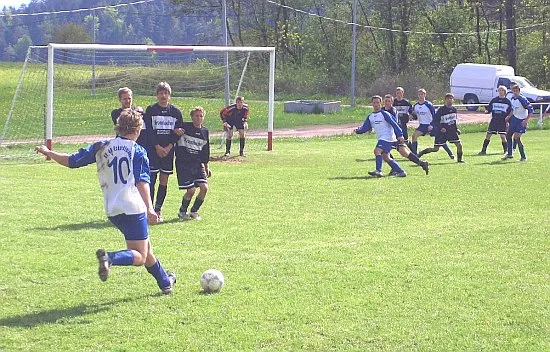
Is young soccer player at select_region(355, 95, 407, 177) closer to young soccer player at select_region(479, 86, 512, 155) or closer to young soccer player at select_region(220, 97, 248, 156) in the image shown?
young soccer player at select_region(220, 97, 248, 156)

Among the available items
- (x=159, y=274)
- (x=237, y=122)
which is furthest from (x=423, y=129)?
(x=159, y=274)

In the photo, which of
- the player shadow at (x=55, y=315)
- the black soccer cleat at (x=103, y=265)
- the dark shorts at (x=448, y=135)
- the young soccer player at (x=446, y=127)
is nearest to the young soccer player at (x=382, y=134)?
the young soccer player at (x=446, y=127)

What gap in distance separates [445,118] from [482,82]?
1058 inches

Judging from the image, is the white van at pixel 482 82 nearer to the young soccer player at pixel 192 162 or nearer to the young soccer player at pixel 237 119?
the young soccer player at pixel 237 119

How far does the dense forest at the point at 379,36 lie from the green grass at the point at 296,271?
134 feet

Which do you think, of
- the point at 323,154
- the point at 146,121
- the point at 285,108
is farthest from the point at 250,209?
the point at 285,108

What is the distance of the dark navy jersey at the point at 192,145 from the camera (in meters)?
13.0

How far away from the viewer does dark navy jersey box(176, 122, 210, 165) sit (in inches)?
512

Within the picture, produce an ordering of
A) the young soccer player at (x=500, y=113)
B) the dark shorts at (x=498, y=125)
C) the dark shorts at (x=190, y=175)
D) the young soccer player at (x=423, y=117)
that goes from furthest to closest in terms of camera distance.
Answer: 1. the dark shorts at (x=498, y=125)
2. the young soccer player at (x=500, y=113)
3. the young soccer player at (x=423, y=117)
4. the dark shorts at (x=190, y=175)

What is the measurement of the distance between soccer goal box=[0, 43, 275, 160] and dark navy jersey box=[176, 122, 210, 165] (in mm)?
10009

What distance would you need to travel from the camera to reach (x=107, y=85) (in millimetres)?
27578

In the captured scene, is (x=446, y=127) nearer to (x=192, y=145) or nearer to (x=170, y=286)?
(x=192, y=145)

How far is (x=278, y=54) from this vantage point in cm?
6444

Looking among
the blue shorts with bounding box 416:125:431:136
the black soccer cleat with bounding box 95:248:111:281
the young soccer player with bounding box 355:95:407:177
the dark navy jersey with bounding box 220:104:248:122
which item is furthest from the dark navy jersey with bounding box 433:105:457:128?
the black soccer cleat with bounding box 95:248:111:281
